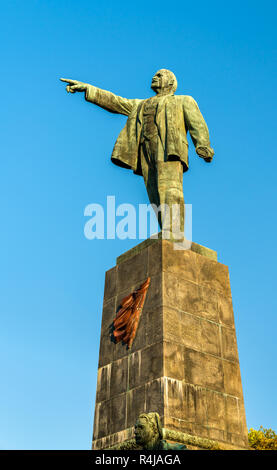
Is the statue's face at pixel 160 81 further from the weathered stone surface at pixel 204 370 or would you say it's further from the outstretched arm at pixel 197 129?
the weathered stone surface at pixel 204 370

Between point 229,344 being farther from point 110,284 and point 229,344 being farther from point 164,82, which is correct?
point 164,82

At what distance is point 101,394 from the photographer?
10.9m

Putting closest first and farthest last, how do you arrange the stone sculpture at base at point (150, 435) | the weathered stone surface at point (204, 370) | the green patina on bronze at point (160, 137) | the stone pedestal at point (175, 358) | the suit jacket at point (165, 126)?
1. the stone sculpture at base at point (150, 435)
2. the stone pedestal at point (175, 358)
3. the weathered stone surface at point (204, 370)
4. the green patina on bronze at point (160, 137)
5. the suit jacket at point (165, 126)

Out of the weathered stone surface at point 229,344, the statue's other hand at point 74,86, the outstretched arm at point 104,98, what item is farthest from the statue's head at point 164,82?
the weathered stone surface at point 229,344

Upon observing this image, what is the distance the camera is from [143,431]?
8836 mm

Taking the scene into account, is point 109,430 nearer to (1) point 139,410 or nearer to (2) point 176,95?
(1) point 139,410

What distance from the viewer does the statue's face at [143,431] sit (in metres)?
8.82

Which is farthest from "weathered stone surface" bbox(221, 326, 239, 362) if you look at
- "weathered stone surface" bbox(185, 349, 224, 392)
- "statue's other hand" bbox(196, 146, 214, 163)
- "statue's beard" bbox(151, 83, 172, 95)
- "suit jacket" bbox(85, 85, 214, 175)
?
"statue's beard" bbox(151, 83, 172, 95)

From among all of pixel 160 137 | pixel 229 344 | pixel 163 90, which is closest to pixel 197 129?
pixel 160 137

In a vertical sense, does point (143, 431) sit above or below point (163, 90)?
below

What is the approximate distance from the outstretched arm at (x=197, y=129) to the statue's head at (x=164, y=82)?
2.12ft

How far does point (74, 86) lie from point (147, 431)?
796cm

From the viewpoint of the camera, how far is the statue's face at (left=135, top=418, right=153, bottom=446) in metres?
8.82
